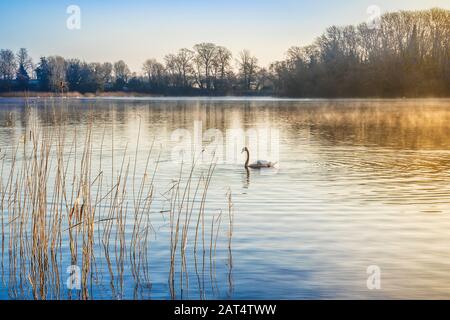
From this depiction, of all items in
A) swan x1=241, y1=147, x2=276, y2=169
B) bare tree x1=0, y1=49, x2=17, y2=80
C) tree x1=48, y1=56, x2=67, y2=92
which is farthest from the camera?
bare tree x1=0, y1=49, x2=17, y2=80

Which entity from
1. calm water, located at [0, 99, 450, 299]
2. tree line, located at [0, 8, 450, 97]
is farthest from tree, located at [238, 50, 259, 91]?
calm water, located at [0, 99, 450, 299]

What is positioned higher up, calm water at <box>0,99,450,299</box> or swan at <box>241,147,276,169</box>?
swan at <box>241,147,276,169</box>

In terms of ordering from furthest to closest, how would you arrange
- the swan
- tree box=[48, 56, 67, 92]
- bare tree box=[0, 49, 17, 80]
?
bare tree box=[0, 49, 17, 80] < the swan < tree box=[48, 56, 67, 92]

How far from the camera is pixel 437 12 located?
69.2m

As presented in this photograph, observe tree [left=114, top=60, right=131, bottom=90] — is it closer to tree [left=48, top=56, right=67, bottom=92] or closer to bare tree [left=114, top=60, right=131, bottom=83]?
bare tree [left=114, top=60, right=131, bottom=83]

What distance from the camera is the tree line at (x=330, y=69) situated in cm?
6588

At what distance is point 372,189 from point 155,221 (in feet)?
16.6

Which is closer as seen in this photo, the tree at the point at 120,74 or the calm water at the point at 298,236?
the calm water at the point at 298,236

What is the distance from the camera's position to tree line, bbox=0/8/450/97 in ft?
216

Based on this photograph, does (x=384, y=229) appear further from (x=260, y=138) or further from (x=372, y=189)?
(x=260, y=138)

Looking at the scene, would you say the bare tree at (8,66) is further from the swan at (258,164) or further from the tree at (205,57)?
the swan at (258,164)

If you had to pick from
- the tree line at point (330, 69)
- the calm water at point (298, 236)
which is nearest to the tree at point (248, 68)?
the tree line at point (330, 69)

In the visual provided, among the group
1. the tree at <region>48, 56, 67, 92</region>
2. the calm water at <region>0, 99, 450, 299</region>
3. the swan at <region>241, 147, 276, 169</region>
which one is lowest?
the calm water at <region>0, 99, 450, 299</region>
